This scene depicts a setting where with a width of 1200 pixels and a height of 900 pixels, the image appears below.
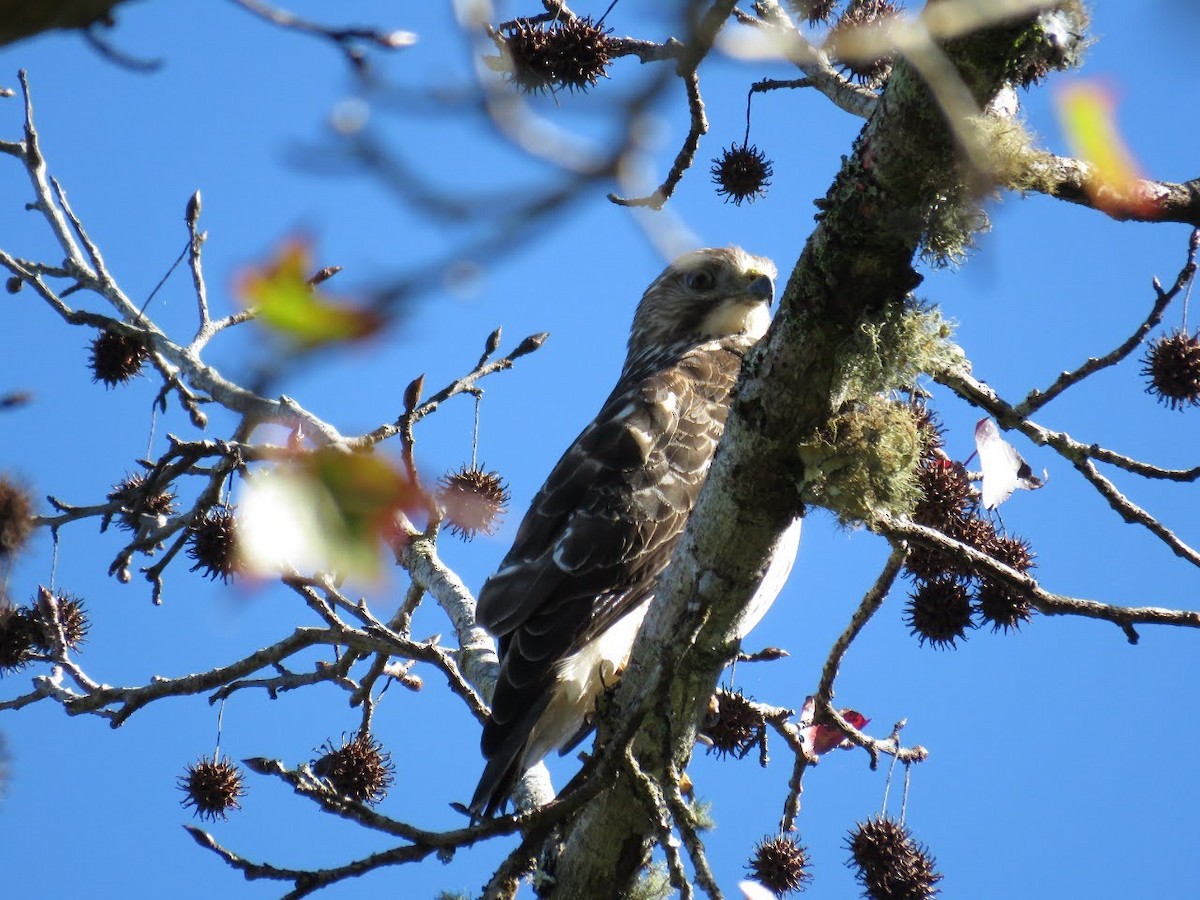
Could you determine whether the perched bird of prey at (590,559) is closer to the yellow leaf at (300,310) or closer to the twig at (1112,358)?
the twig at (1112,358)

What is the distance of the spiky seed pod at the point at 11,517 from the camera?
5.92ft

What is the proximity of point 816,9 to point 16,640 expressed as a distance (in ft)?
11.7

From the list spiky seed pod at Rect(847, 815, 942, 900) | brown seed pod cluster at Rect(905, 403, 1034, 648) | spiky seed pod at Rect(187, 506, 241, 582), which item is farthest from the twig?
spiky seed pod at Rect(187, 506, 241, 582)

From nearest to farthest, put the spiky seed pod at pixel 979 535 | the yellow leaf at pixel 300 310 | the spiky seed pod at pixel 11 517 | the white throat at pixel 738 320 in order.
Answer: the yellow leaf at pixel 300 310
the spiky seed pod at pixel 11 517
the spiky seed pod at pixel 979 535
the white throat at pixel 738 320

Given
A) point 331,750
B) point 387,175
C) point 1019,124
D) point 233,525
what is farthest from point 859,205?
point 331,750

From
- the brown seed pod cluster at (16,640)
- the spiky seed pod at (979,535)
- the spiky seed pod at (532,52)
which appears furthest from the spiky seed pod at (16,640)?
the spiky seed pod at (979,535)

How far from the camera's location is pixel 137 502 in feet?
11.3

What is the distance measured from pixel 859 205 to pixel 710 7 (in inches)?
59.8

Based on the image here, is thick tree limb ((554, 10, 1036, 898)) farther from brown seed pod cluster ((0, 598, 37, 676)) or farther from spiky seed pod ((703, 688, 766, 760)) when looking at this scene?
brown seed pod cluster ((0, 598, 37, 676))

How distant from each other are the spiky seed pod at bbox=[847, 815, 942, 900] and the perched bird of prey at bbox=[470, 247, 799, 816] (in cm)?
89

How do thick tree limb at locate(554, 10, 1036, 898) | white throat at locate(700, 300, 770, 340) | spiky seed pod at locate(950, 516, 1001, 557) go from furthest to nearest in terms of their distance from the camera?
white throat at locate(700, 300, 770, 340) → spiky seed pod at locate(950, 516, 1001, 557) → thick tree limb at locate(554, 10, 1036, 898)

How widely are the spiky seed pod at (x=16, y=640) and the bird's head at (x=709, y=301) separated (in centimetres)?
350

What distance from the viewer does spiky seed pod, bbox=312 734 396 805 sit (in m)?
4.62

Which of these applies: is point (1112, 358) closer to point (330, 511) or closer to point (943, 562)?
point (943, 562)
